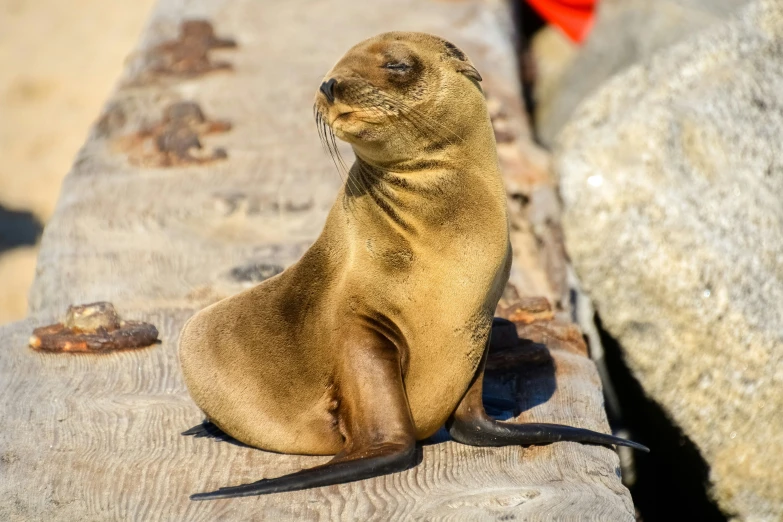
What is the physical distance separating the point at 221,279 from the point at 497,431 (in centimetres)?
218

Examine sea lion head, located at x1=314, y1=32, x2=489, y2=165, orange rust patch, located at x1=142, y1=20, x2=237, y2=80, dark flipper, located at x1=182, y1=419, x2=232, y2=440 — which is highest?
sea lion head, located at x1=314, y1=32, x2=489, y2=165

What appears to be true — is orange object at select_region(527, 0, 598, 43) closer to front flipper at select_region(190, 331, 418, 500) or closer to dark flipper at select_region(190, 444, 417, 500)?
front flipper at select_region(190, 331, 418, 500)

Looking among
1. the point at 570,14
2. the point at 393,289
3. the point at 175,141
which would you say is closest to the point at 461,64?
the point at 393,289

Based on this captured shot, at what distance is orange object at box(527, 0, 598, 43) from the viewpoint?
11031 millimetres

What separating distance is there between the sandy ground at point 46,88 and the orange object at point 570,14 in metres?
4.66

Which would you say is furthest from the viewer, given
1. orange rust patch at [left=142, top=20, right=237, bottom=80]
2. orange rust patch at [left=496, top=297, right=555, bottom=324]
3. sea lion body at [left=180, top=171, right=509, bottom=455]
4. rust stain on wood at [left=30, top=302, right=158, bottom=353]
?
orange rust patch at [left=142, top=20, right=237, bottom=80]

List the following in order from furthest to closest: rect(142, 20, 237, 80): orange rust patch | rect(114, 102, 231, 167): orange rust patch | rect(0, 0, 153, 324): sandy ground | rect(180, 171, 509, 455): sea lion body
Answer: rect(0, 0, 153, 324): sandy ground → rect(142, 20, 237, 80): orange rust patch → rect(114, 102, 231, 167): orange rust patch → rect(180, 171, 509, 455): sea lion body

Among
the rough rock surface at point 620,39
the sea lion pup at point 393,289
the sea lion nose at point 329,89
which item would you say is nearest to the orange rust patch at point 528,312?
the sea lion pup at point 393,289

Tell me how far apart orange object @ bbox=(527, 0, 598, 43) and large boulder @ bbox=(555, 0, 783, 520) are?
211 inches

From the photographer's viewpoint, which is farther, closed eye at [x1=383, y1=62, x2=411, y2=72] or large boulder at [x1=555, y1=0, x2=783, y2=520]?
large boulder at [x1=555, y1=0, x2=783, y2=520]

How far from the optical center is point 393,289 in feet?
11.2

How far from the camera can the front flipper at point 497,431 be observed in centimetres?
354

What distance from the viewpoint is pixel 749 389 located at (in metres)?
4.66

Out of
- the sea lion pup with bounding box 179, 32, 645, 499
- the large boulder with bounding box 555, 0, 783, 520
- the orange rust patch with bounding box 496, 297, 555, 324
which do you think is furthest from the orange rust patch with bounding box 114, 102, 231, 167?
the sea lion pup with bounding box 179, 32, 645, 499
